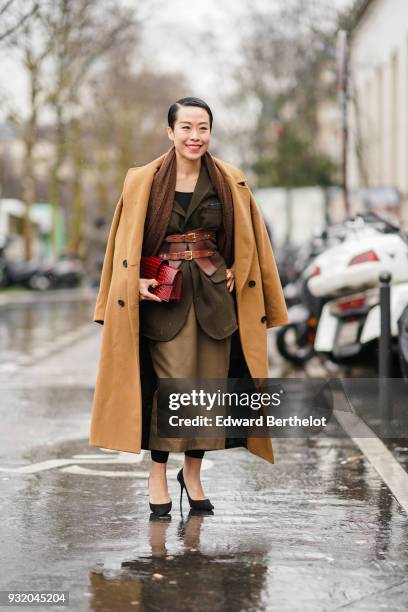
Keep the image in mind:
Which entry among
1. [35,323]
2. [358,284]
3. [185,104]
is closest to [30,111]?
[35,323]

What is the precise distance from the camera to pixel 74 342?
61.4ft

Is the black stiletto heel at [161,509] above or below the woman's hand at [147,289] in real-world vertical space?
below

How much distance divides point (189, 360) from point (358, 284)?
5376mm

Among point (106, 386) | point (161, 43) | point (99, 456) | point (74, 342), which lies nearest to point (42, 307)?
point (74, 342)

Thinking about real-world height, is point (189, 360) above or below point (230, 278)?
below

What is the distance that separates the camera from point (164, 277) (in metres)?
6.04

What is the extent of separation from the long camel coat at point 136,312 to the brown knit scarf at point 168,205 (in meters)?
0.04

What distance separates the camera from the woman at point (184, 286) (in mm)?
6094

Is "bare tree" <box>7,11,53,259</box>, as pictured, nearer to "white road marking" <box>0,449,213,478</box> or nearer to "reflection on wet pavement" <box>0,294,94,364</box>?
"reflection on wet pavement" <box>0,294,94,364</box>
